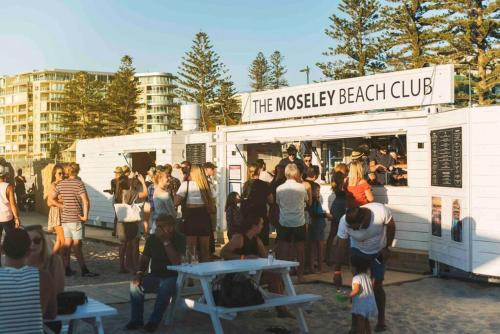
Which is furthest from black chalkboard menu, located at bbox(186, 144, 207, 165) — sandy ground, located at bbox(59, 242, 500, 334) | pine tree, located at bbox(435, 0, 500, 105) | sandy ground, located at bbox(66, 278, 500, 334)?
pine tree, located at bbox(435, 0, 500, 105)

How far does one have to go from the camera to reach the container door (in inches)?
317

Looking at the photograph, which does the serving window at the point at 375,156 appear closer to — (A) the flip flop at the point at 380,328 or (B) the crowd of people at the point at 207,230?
(B) the crowd of people at the point at 207,230

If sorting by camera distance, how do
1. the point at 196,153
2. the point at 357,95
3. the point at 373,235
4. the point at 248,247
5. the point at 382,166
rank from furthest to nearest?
the point at 196,153 < the point at 357,95 < the point at 382,166 < the point at 248,247 < the point at 373,235

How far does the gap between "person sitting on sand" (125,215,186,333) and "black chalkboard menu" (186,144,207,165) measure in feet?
24.0

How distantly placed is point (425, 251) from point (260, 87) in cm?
4734

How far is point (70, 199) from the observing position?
28.7ft

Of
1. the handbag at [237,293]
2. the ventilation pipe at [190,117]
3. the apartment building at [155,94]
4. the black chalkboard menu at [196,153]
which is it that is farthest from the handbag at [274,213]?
the apartment building at [155,94]

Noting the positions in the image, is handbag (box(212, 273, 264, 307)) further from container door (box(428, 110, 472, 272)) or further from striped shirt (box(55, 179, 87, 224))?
striped shirt (box(55, 179, 87, 224))

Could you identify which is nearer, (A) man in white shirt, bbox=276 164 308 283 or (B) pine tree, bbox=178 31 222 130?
(A) man in white shirt, bbox=276 164 308 283

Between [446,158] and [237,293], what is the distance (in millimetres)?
4168

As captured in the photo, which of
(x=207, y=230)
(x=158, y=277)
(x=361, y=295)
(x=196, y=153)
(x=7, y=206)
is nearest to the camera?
(x=361, y=295)

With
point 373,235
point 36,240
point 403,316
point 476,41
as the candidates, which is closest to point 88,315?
point 36,240

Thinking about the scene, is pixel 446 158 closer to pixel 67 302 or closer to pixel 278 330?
pixel 278 330

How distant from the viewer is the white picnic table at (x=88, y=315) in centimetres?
453
